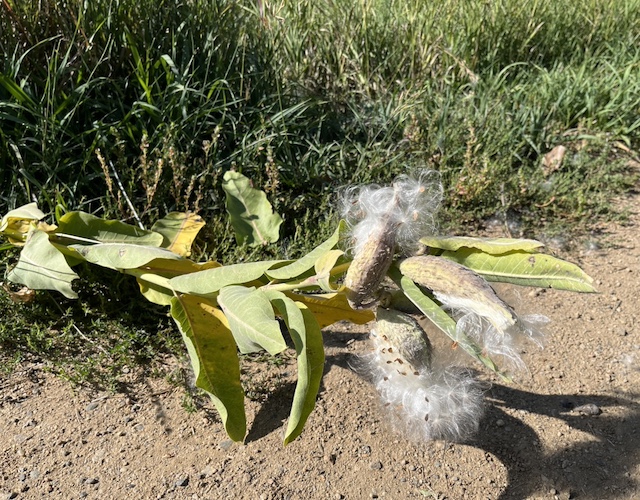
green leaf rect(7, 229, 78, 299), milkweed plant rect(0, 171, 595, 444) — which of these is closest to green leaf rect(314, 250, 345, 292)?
milkweed plant rect(0, 171, 595, 444)

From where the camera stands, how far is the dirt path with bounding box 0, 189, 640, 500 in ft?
5.55

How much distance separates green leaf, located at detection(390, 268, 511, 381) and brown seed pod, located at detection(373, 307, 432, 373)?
0.08 meters

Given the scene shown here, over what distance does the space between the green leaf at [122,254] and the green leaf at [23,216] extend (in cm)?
17

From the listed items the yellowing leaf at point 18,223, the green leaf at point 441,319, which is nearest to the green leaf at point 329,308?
the green leaf at point 441,319

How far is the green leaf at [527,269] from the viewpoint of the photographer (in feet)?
3.94

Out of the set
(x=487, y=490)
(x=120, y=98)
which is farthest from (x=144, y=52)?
(x=487, y=490)

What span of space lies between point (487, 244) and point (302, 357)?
0.43 m

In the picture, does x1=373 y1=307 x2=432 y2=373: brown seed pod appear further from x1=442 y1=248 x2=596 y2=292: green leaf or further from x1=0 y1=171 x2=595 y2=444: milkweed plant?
x1=442 y1=248 x2=596 y2=292: green leaf

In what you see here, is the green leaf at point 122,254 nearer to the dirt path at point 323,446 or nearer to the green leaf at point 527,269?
the dirt path at point 323,446

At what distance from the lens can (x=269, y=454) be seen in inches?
69.5

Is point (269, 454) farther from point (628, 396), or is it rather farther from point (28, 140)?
point (28, 140)

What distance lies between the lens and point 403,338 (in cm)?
130

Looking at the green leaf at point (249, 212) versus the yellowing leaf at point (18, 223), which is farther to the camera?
Result: the green leaf at point (249, 212)

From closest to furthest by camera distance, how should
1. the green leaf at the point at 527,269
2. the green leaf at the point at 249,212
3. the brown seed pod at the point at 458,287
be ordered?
the brown seed pod at the point at 458,287 → the green leaf at the point at 527,269 → the green leaf at the point at 249,212
